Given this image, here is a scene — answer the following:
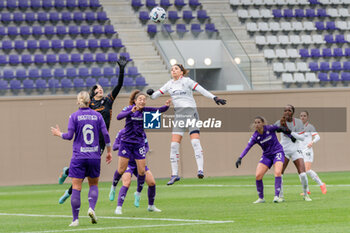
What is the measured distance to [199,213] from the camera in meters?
12.3

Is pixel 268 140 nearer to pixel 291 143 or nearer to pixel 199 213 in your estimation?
pixel 291 143

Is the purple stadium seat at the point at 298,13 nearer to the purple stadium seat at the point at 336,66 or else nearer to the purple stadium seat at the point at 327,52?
the purple stadium seat at the point at 327,52

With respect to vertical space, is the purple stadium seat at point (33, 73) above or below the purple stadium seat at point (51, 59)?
below

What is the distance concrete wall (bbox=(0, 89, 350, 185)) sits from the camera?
80.9ft

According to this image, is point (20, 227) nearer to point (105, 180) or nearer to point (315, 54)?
point (105, 180)

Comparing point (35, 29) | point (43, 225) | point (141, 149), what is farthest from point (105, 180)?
point (43, 225)

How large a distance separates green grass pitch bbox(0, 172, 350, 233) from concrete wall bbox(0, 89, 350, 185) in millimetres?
5611

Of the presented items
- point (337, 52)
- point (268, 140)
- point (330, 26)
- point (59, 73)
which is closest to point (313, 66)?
point (337, 52)

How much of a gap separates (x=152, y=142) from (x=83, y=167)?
1503 cm

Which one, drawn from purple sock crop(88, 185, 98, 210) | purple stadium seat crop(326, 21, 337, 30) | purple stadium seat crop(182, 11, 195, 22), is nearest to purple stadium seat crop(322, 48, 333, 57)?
purple stadium seat crop(326, 21, 337, 30)

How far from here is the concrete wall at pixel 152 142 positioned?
80.9ft

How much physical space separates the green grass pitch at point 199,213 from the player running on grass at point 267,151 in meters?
0.40

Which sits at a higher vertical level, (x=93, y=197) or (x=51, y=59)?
(x=51, y=59)

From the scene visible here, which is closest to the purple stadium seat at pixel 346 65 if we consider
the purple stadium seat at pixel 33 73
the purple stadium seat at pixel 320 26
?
the purple stadium seat at pixel 320 26
